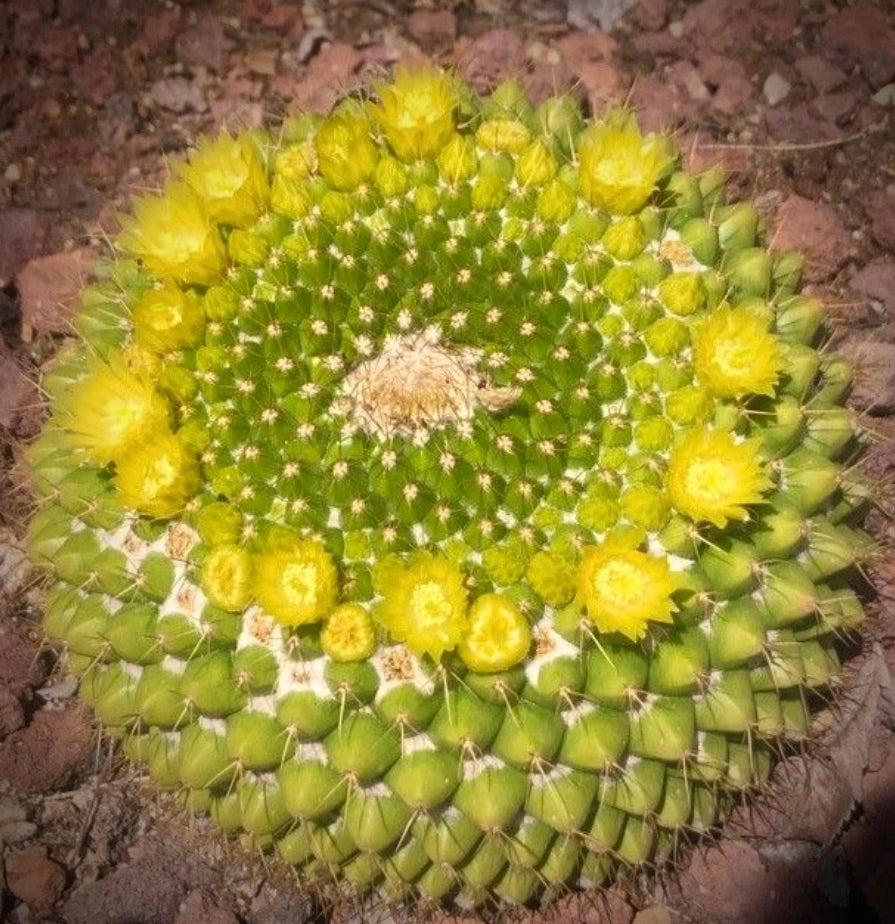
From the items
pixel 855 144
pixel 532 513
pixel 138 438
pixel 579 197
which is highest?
pixel 855 144

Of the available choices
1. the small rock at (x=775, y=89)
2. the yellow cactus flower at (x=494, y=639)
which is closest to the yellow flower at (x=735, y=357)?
the yellow cactus flower at (x=494, y=639)

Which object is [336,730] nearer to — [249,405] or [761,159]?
[249,405]

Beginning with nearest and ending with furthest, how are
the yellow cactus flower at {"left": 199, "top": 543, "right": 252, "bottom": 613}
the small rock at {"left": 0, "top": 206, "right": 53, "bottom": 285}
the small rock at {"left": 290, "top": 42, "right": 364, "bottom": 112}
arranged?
the yellow cactus flower at {"left": 199, "top": 543, "right": 252, "bottom": 613} → the small rock at {"left": 0, "top": 206, "right": 53, "bottom": 285} → the small rock at {"left": 290, "top": 42, "right": 364, "bottom": 112}

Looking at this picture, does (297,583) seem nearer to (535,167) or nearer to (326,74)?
(535,167)

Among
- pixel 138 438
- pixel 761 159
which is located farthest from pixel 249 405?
pixel 761 159

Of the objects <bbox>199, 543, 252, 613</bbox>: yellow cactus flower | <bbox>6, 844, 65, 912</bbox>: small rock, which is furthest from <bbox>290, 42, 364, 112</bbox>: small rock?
<bbox>6, 844, 65, 912</bbox>: small rock

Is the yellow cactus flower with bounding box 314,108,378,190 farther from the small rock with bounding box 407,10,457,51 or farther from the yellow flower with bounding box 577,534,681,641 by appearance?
the small rock with bounding box 407,10,457,51

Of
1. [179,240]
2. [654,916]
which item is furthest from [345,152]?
[654,916]
